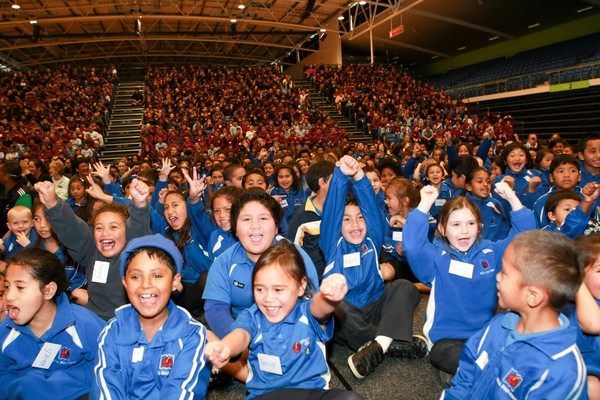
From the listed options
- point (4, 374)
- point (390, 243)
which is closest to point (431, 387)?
point (390, 243)

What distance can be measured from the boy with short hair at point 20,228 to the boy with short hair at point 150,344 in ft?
6.40

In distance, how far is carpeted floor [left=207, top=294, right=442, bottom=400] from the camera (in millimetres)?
2424

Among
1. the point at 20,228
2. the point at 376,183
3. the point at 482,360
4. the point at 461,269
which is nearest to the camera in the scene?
the point at 482,360

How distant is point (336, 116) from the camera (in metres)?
17.8

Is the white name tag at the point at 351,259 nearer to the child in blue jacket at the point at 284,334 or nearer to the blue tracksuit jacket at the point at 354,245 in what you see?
the blue tracksuit jacket at the point at 354,245

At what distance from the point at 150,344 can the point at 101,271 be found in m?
1.03

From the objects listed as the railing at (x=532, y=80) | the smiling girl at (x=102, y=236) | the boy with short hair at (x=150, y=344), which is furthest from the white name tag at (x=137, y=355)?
the railing at (x=532, y=80)

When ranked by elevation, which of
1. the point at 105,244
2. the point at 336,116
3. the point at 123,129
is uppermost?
the point at 336,116

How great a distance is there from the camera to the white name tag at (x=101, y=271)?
2670mm

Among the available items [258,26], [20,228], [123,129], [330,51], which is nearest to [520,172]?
[20,228]

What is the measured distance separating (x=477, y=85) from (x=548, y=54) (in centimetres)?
288

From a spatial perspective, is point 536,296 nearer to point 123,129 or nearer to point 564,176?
point 564,176

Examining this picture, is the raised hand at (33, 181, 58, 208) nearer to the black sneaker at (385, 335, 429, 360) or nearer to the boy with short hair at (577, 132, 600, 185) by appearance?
the black sneaker at (385, 335, 429, 360)

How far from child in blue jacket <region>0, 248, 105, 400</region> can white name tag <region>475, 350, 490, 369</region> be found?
5.62 ft
